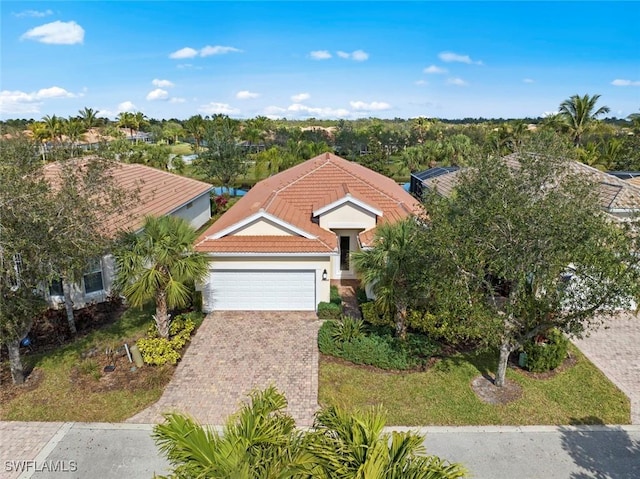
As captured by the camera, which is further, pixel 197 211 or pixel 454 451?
pixel 197 211

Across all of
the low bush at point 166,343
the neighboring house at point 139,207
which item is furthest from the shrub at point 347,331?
the neighboring house at point 139,207

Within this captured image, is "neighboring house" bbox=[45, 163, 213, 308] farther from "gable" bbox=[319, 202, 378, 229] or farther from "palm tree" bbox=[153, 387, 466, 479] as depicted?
"palm tree" bbox=[153, 387, 466, 479]

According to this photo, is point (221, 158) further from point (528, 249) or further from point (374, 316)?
point (528, 249)

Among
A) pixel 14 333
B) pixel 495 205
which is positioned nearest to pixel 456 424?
pixel 495 205

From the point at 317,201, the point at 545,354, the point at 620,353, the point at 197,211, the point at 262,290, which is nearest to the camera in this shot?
→ the point at 545,354

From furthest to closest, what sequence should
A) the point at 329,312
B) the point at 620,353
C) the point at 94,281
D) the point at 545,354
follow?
the point at 94,281
the point at 329,312
the point at 620,353
the point at 545,354

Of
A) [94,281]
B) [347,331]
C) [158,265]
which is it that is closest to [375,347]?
[347,331]

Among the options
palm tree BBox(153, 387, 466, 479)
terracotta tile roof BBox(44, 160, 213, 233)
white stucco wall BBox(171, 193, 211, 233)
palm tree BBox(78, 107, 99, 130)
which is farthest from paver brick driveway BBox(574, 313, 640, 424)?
palm tree BBox(78, 107, 99, 130)
